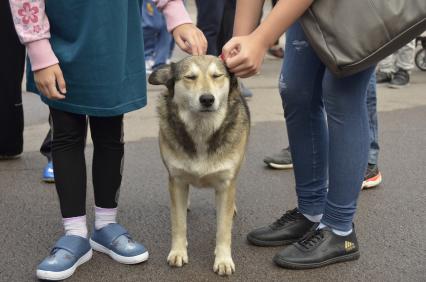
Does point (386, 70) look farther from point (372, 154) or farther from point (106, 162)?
point (106, 162)

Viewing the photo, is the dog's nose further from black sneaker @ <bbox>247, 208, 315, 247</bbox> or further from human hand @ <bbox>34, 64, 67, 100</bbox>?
black sneaker @ <bbox>247, 208, 315, 247</bbox>

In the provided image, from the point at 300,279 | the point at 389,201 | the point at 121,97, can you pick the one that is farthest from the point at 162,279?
the point at 389,201

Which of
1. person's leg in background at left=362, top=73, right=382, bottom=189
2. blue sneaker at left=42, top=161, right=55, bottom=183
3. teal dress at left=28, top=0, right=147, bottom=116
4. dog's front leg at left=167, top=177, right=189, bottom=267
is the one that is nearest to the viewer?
teal dress at left=28, top=0, right=147, bottom=116

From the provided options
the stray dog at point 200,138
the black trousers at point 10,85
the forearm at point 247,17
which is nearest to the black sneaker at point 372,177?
the stray dog at point 200,138

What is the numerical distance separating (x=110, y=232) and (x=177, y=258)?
362mm

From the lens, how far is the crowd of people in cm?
251

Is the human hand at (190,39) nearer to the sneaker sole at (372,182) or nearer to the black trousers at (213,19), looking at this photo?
the sneaker sole at (372,182)

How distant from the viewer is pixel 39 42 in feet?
8.11

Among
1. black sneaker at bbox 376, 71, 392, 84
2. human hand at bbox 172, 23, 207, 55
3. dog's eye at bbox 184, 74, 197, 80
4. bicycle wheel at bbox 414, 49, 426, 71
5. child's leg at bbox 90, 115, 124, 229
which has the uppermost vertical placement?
human hand at bbox 172, 23, 207, 55

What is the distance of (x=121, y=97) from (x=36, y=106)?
3.89 m

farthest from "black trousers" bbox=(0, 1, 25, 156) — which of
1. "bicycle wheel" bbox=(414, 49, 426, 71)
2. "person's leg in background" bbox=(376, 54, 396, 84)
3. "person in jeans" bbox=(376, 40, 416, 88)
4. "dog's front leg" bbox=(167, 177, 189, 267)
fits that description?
"bicycle wheel" bbox=(414, 49, 426, 71)

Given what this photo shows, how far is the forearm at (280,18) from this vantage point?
2.41m

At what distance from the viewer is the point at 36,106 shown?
20.8 feet

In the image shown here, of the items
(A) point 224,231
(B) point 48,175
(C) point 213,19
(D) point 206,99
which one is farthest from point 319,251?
(C) point 213,19
